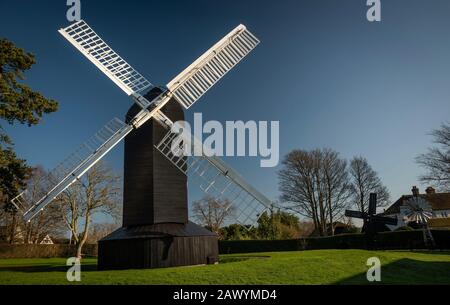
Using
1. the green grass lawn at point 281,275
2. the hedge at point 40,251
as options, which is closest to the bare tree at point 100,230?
the hedge at point 40,251

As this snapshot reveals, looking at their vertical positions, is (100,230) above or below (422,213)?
below

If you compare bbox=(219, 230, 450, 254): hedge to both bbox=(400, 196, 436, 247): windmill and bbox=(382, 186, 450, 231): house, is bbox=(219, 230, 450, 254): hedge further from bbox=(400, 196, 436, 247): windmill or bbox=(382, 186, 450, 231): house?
bbox=(382, 186, 450, 231): house

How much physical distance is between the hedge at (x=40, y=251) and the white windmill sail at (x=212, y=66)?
33255mm

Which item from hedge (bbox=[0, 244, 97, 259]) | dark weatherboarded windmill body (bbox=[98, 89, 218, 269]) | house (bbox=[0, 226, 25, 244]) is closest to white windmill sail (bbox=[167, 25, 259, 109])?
dark weatherboarded windmill body (bbox=[98, 89, 218, 269])

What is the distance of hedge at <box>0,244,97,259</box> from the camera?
40.8m

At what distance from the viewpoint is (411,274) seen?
15.9 meters

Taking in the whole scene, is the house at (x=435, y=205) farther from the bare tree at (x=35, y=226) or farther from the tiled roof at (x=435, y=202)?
the bare tree at (x=35, y=226)

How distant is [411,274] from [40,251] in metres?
41.0

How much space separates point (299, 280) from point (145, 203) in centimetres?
893

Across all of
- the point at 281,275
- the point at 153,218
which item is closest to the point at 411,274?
the point at 281,275

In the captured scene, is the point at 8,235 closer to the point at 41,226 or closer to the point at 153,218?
the point at 41,226

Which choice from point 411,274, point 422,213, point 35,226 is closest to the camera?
point 411,274

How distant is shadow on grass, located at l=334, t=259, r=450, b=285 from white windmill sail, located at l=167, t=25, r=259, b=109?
12.0m

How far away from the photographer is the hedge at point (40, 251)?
4078cm
